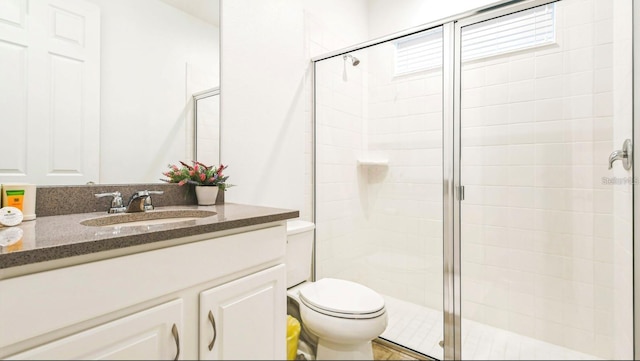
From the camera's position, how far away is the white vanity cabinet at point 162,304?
Answer: 1.87 feet

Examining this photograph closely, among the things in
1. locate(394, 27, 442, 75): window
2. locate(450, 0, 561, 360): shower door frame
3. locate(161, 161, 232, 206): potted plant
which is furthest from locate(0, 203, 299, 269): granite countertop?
locate(394, 27, 442, 75): window

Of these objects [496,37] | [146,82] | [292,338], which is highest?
[496,37]

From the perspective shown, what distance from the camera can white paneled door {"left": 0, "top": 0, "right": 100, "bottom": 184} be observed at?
37.4 inches

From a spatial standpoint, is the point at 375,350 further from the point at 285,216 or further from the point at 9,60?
the point at 9,60

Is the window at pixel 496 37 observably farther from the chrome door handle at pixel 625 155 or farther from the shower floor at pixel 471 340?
the shower floor at pixel 471 340

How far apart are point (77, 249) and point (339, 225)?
145cm

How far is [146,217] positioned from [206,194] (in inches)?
10.0

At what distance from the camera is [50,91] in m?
1.01

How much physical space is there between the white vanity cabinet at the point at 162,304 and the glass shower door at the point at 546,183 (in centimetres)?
94

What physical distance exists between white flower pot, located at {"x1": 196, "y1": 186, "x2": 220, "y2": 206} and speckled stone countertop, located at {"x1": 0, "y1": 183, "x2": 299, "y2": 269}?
355mm

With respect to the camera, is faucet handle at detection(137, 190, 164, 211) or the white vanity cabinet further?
faucet handle at detection(137, 190, 164, 211)

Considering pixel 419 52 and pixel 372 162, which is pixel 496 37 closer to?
pixel 419 52

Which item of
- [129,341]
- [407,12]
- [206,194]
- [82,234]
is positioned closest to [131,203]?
[206,194]

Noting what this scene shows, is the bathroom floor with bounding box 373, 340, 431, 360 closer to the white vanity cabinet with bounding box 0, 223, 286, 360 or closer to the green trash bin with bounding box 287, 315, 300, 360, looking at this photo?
the green trash bin with bounding box 287, 315, 300, 360
